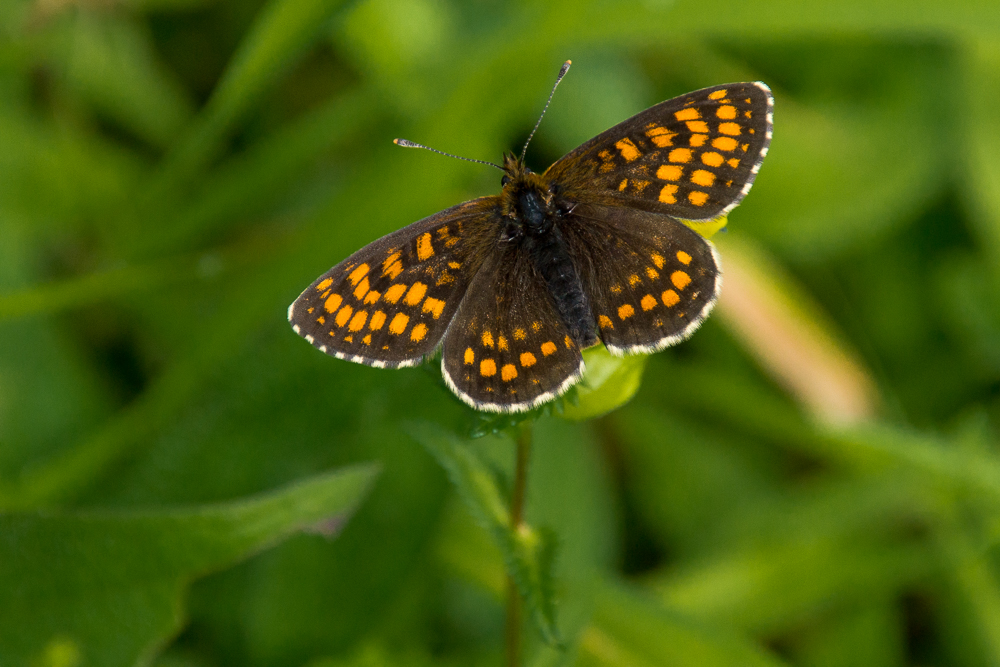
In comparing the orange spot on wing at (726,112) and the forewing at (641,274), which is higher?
the orange spot on wing at (726,112)

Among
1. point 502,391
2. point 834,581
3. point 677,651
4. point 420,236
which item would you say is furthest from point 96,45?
point 834,581

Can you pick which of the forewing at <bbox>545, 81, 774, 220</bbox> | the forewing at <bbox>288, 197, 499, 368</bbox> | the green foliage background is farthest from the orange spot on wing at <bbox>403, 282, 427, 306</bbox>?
the forewing at <bbox>545, 81, 774, 220</bbox>

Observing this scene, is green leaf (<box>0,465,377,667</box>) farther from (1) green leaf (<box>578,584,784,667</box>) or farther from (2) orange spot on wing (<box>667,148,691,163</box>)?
(2) orange spot on wing (<box>667,148,691,163</box>)

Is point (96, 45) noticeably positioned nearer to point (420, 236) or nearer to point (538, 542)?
point (420, 236)

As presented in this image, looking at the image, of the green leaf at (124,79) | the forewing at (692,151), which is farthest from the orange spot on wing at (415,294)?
the green leaf at (124,79)

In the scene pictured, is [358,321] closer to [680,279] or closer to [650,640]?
[680,279]

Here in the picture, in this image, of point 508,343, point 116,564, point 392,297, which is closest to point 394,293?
point 392,297

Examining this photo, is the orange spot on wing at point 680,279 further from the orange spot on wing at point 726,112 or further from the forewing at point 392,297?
the forewing at point 392,297
